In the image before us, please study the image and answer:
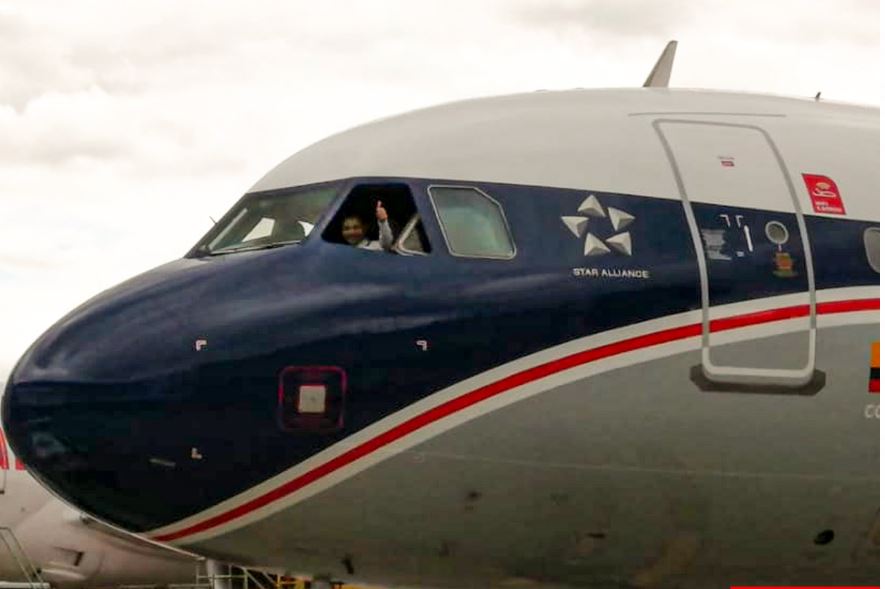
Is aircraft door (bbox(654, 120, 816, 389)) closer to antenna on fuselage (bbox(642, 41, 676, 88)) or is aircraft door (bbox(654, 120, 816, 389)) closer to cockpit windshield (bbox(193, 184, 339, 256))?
antenna on fuselage (bbox(642, 41, 676, 88))

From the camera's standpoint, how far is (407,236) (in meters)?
10.0

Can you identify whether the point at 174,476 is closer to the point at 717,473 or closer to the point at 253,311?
the point at 253,311

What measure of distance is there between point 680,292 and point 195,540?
356 centimetres

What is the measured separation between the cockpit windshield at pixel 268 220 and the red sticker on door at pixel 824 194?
3.34m

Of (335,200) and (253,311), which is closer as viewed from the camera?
(253,311)

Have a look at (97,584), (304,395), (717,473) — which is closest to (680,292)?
(717,473)

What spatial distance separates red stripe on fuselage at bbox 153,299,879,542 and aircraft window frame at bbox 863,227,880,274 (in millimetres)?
997

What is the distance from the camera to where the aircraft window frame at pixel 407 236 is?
9.85 metres

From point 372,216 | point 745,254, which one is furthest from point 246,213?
point 745,254

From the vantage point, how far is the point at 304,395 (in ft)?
30.7

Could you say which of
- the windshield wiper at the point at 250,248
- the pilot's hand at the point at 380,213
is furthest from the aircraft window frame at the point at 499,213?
the windshield wiper at the point at 250,248

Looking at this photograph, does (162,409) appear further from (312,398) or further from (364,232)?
(364,232)

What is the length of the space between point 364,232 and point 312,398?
1.34m

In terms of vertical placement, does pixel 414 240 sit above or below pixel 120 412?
above
